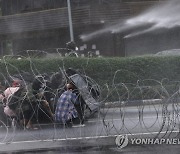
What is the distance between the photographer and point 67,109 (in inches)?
358

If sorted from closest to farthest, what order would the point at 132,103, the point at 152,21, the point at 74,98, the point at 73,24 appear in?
1. the point at 132,103
2. the point at 74,98
3. the point at 152,21
4. the point at 73,24

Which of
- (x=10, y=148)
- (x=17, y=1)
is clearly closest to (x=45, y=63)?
(x=10, y=148)

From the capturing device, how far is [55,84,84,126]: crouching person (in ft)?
29.8

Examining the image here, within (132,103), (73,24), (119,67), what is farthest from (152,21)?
(132,103)

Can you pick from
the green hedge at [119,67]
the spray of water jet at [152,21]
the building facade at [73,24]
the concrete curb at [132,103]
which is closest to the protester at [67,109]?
the concrete curb at [132,103]

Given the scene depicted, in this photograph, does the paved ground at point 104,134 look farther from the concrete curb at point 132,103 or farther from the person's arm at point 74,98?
the person's arm at point 74,98

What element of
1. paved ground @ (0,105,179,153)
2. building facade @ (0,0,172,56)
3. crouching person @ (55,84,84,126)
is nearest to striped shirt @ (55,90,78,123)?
crouching person @ (55,84,84,126)

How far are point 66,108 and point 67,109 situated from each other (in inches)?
1.2

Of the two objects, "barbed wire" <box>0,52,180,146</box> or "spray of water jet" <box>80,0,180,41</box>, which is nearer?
"barbed wire" <box>0,52,180,146</box>

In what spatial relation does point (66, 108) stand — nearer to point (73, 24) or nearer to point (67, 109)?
point (67, 109)

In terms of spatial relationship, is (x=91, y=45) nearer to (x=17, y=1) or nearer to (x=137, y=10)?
(x=137, y=10)

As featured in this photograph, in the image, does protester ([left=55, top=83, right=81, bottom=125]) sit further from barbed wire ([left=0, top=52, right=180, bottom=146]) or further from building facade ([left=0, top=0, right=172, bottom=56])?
building facade ([left=0, top=0, right=172, bottom=56])

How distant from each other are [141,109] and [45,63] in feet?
27.4

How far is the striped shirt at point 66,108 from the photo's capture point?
9.07 m
